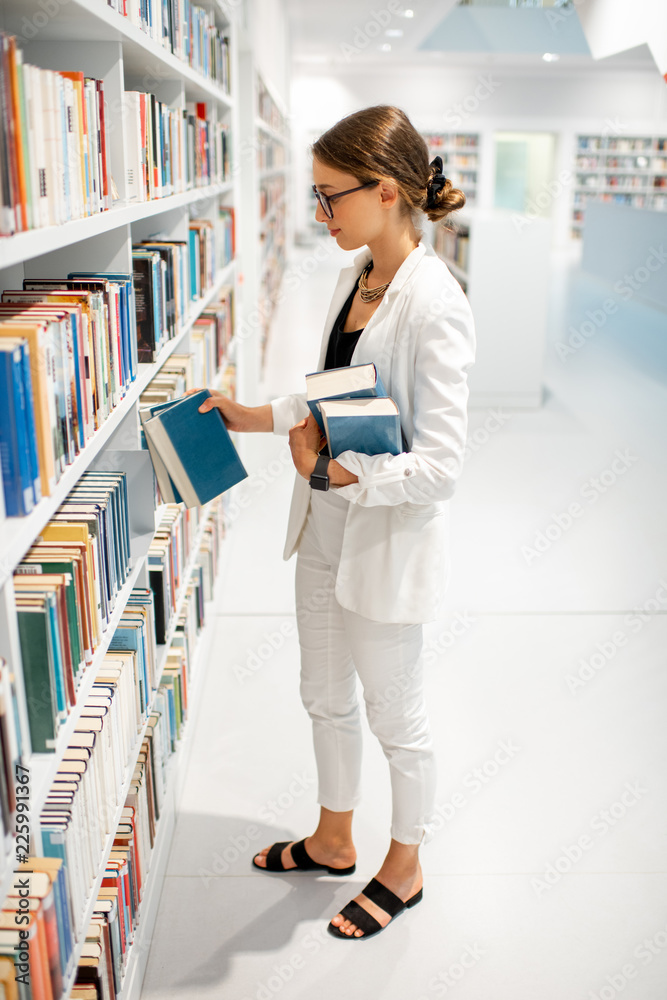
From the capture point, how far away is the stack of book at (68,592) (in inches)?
42.9

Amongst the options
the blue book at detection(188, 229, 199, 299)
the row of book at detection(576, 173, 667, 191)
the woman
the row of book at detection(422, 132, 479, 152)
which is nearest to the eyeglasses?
the woman

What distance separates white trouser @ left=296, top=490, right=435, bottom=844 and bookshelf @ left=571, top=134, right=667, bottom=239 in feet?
54.9

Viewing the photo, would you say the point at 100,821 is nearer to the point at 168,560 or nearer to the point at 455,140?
the point at 168,560

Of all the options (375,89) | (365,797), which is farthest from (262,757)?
(375,89)

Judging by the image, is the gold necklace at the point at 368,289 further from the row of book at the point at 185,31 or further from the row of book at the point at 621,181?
the row of book at the point at 621,181

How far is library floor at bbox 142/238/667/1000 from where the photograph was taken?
1750mm

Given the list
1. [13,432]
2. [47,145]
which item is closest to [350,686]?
[13,432]

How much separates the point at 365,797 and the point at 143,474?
1.14 m

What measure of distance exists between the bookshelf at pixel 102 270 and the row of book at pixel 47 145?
0.09 ft

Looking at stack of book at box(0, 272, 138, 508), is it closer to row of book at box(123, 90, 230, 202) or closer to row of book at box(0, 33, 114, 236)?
row of book at box(0, 33, 114, 236)

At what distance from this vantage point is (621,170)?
1700cm

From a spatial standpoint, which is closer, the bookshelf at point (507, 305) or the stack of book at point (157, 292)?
the stack of book at point (157, 292)

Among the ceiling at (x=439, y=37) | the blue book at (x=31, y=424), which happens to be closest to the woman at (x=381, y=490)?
the blue book at (x=31, y=424)

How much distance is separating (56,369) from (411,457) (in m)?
0.60
